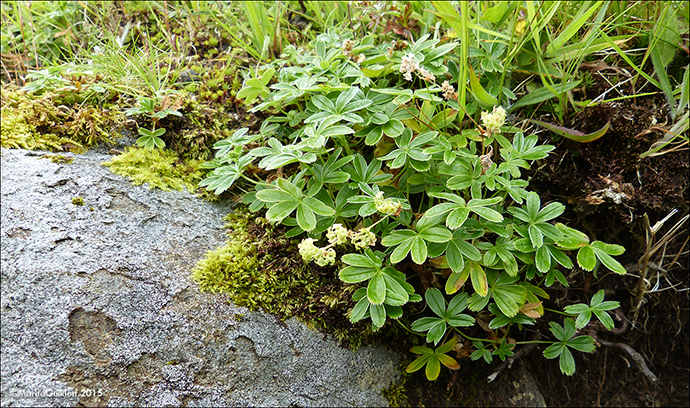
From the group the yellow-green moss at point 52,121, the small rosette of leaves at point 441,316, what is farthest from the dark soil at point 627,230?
the yellow-green moss at point 52,121

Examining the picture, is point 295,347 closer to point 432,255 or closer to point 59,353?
point 432,255

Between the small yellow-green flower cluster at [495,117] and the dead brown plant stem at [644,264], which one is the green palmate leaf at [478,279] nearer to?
the small yellow-green flower cluster at [495,117]

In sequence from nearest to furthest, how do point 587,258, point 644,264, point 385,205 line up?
point 385,205 < point 587,258 < point 644,264

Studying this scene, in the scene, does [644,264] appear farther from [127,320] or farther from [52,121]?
[52,121]

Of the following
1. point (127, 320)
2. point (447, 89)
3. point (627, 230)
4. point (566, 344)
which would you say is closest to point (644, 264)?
point (627, 230)

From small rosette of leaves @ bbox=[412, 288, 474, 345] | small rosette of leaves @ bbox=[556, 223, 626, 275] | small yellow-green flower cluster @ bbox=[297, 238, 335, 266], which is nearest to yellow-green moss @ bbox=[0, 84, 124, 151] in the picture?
small yellow-green flower cluster @ bbox=[297, 238, 335, 266]

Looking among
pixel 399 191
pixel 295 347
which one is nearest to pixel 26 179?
pixel 295 347

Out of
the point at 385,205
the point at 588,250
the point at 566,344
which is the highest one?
the point at 385,205
